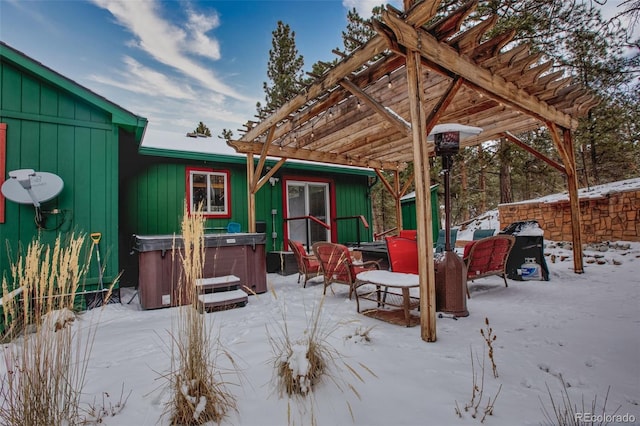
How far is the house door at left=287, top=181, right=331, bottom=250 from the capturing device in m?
7.93

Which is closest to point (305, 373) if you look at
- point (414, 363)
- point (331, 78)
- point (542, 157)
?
point (414, 363)

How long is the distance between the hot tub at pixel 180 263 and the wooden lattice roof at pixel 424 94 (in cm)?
191

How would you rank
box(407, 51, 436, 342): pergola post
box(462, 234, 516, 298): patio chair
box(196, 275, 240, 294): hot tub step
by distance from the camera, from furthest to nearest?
1. box(462, 234, 516, 298): patio chair
2. box(196, 275, 240, 294): hot tub step
3. box(407, 51, 436, 342): pergola post

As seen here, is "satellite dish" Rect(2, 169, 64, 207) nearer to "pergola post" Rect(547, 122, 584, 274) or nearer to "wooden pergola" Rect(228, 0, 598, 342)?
"wooden pergola" Rect(228, 0, 598, 342)

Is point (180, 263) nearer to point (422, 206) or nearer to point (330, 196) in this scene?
point (422, 206)

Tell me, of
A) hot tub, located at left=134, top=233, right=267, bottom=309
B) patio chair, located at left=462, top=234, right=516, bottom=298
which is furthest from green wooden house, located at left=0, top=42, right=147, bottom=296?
patio chair, located at left=462, top=234, right=516, bottom=298

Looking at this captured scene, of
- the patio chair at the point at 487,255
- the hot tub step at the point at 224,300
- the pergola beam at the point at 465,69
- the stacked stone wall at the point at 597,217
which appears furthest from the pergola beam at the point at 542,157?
the hot tub step at the point at 224,300

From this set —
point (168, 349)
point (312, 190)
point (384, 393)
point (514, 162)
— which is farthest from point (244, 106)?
point (384, 393)

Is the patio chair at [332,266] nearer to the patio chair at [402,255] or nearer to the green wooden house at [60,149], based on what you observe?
the patio chair at [402,255]

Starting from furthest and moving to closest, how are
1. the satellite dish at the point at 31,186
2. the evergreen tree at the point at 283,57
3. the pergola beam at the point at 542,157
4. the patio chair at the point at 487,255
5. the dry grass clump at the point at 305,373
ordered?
1. the evergreen tree at the point at 283,57
2. the pergola beam at the point at 542,157
3. the patio chair at the point at 487,255
4. the satellite dish at the point at 31,186
5. the dry grass clump at the point at 305,373

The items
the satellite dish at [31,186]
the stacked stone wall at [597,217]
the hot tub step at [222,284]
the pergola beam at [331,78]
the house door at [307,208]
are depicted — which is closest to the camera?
the pergola beam at [331,78]

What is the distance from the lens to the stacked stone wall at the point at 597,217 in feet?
20.6

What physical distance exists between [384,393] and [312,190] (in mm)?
6834

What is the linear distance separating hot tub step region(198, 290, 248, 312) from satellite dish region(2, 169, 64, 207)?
2.26 m
